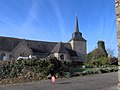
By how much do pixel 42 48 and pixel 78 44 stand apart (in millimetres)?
11979

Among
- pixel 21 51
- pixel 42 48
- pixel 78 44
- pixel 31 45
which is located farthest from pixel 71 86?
pixel 78 44

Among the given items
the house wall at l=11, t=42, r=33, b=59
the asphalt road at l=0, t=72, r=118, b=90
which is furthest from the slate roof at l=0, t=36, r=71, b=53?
the asphalt road at l=0, t=72, r=118, b=90

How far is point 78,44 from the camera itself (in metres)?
57.5

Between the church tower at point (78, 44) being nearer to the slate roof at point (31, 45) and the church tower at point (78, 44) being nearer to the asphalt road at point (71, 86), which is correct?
the slate roof at point (31, 45)

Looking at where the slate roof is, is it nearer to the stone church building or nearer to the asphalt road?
the stone church building

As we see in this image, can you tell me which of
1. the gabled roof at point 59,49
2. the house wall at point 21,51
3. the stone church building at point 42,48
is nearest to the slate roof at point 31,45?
the stone church building at point 42,48

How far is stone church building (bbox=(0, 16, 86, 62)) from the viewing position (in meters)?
45.2

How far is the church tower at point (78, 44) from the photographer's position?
5667cm

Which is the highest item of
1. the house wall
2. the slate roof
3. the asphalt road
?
the slate roof

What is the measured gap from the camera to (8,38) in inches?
1988

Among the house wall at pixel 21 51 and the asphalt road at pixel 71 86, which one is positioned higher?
the house wall at pixel 21 51

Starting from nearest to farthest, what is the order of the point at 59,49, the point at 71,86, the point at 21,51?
the point at 71,86 < the point at 21,51 < the point at 59,49

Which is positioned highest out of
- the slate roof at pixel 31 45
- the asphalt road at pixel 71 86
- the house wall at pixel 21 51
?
the slate roof at pixel 31 45

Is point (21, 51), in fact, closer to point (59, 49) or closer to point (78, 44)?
point (59, 49)
